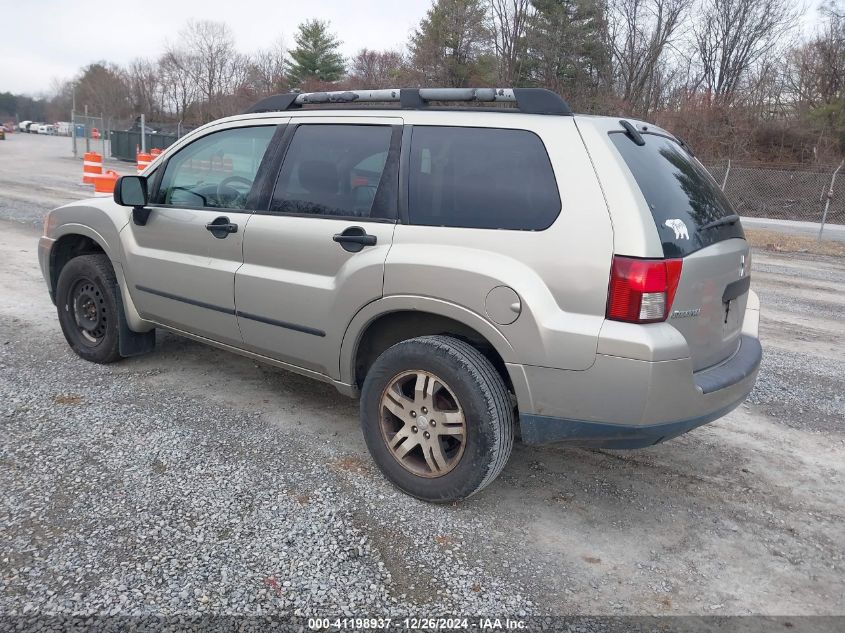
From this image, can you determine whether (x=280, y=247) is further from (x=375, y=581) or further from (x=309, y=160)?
(x=375, y=581)

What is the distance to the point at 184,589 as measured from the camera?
253cm

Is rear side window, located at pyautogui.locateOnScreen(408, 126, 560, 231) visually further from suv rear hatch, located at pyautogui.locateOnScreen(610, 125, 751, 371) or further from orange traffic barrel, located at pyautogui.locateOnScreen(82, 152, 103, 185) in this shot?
orange traffic barrel, located at pyautogui.locateOnScreen(82, 152, 103, 185)

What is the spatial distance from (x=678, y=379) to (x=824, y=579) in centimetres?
105

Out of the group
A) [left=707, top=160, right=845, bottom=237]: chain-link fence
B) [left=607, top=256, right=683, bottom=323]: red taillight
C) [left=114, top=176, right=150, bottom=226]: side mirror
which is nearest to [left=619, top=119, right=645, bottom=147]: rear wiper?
[left=607, top=256, right=683, bottom=323]: red taillight

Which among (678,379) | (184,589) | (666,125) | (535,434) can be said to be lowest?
(184,589)

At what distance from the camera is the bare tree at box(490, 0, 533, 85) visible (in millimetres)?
32125

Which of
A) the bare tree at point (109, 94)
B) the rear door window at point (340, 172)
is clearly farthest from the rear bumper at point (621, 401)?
the bare tree at point (109, 94)

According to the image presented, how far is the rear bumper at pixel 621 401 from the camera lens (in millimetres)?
2688

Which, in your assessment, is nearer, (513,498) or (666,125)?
(513,498)

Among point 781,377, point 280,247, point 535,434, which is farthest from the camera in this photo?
point 781,377

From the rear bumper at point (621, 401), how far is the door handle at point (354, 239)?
3.36 feet

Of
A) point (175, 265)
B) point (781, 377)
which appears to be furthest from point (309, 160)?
point (781, 377)

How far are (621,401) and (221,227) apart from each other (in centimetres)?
250

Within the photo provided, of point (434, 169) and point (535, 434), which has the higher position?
point (434, 169)
